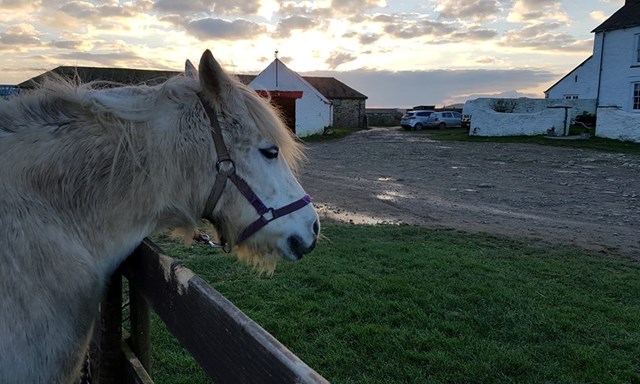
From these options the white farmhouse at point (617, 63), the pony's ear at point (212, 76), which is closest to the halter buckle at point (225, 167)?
the pony's ear at point (212, 76)

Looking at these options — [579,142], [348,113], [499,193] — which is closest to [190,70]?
[499,193]

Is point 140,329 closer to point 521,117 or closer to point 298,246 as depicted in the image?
point 298,246

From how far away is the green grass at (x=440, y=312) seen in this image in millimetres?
3893

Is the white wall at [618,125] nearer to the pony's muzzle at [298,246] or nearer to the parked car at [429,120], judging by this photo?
the parked car at [429,120]

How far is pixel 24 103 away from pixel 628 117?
28.8 meters

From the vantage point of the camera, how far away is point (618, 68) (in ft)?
108

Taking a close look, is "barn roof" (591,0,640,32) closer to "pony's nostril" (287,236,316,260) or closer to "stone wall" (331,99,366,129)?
"stone wall" (331,99,366,129)

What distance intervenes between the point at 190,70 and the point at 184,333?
46.3 inches

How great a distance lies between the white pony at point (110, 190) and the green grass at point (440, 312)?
214 centimetres

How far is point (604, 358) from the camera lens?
4.09 meters

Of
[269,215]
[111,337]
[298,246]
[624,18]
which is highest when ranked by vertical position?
[624,18]

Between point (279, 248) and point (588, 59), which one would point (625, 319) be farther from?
point (588, 59)

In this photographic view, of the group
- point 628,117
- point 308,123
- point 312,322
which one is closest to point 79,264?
point 312,322

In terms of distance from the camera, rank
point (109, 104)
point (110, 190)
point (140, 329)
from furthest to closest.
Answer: point (140, 329) → point (109, 104) → point (110, 190)
